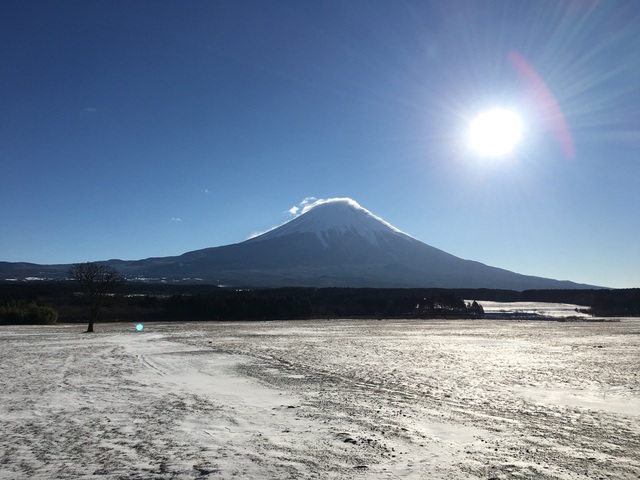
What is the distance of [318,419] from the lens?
32.7 feet

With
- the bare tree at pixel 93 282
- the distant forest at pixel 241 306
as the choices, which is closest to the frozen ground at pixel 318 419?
the bare tree at pixel 93 282

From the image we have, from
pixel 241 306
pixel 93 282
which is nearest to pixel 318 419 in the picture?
pixel 93 282

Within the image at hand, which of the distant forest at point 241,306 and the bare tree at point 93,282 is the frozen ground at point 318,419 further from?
the distant forest at point 241,306

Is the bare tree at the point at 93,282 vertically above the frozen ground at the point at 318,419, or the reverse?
the bare tree at the point at 93,282

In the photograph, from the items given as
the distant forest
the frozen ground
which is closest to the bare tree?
the distant forest

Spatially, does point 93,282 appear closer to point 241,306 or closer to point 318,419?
point 241,306

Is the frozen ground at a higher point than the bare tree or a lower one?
lower

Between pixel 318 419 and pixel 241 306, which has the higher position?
pixel 241 306

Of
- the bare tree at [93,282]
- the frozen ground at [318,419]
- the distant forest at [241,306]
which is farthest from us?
the distant forest at [241,306]

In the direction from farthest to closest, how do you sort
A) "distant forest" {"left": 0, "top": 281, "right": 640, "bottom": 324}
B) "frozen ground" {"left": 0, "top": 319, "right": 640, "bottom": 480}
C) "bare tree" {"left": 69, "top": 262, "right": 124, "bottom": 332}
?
"distant forest" {"left": 0, "top": 281, "right": 640, "bottom": 324}, "bare tree" {"left": 69, "top": 262, "right": 124, "bottom": 332}, "frozen ground" {"left": 0, "top": 319, "right": 640, "bottom": 480}

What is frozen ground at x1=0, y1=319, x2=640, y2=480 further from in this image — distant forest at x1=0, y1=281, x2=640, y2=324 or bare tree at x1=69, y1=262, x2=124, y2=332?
distant forest at x1=0, y1=281, x2=640, y2=324

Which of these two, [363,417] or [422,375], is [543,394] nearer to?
[422,375]

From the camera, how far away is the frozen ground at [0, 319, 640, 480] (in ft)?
23.3

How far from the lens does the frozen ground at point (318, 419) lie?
280 inches
